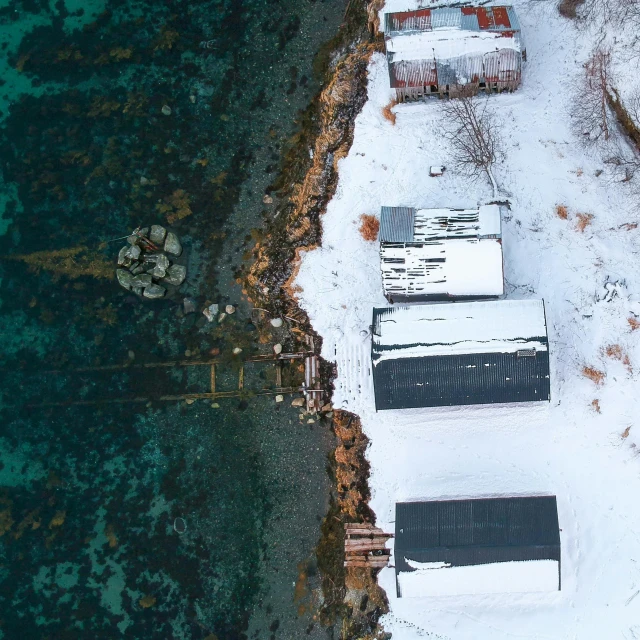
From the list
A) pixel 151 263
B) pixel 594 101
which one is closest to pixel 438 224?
pixel 594 101

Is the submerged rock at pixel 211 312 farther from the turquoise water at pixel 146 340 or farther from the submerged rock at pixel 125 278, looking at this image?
the submerged rock at pixel 125 278

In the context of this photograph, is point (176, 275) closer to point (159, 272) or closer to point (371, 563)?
point (159, 272)

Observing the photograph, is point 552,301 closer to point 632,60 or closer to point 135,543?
point 632,60

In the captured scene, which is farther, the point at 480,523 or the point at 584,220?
the point at 584,220

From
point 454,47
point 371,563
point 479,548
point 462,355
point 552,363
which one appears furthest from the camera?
point 371,563

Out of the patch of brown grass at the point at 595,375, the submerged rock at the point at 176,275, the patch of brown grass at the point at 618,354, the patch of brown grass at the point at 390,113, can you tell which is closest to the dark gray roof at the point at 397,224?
the patch of brown grass at the point at 390,113

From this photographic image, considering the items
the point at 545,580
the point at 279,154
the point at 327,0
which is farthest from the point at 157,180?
the point at 545,580
